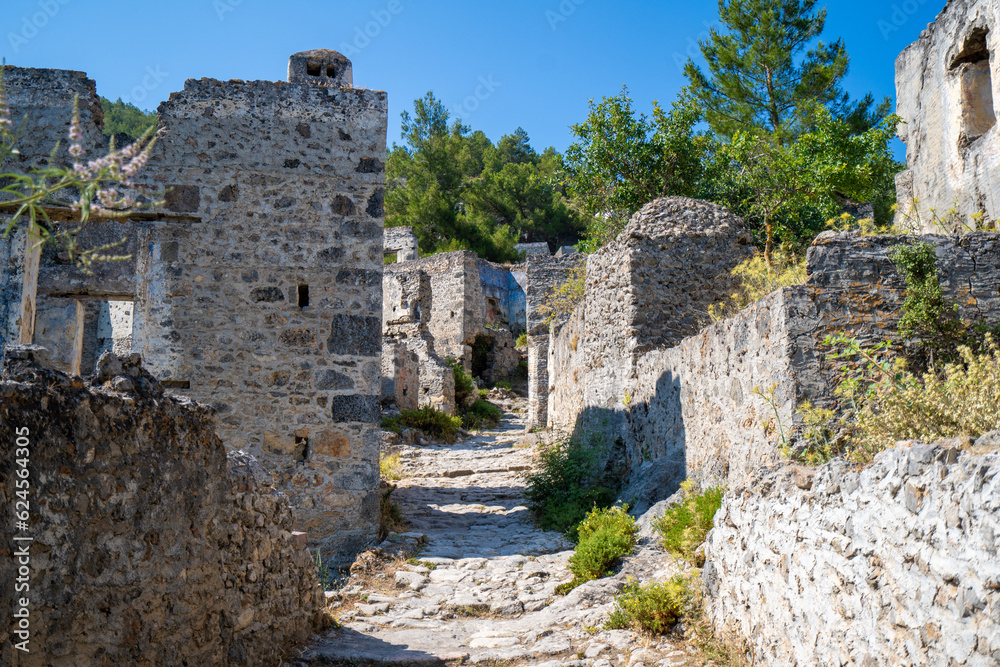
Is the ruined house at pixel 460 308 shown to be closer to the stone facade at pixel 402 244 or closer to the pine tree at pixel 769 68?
the stone facade at pixel 402 244

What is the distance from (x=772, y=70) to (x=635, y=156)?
7714 mm

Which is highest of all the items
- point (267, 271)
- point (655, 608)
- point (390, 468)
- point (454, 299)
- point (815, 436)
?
point (454, 299)

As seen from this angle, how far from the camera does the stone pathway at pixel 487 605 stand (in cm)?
440

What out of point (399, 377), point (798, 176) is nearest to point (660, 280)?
point (798, 176)

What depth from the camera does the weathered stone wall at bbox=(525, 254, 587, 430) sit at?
16.5 m

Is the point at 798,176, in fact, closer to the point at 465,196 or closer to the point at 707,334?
the point at 707,334

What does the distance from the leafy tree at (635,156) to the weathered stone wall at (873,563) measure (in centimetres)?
852

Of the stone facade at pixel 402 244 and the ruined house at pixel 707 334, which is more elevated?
the stone facade at pixel 402 244

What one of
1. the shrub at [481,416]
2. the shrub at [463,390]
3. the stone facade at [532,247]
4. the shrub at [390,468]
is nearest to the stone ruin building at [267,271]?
the shrub at [390,468]

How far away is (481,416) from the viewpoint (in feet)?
64.4

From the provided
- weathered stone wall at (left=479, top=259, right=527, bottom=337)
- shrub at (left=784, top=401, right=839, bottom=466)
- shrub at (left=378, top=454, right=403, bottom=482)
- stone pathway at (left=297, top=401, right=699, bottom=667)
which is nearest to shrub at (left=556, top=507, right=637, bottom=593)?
stone pathway at (left=297, top=401, right=699, bottom=667)

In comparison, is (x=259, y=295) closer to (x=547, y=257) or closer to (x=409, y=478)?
(x=409, y=478)

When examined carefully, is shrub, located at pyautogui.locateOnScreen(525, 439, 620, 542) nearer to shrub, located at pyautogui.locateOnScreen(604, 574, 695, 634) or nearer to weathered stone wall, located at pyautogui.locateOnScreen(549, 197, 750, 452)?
weathered stone wall, located at pyautogui.locateOnScreen(549, 197, 750, 452)

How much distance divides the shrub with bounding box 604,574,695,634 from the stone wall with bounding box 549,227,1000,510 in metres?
0.94
